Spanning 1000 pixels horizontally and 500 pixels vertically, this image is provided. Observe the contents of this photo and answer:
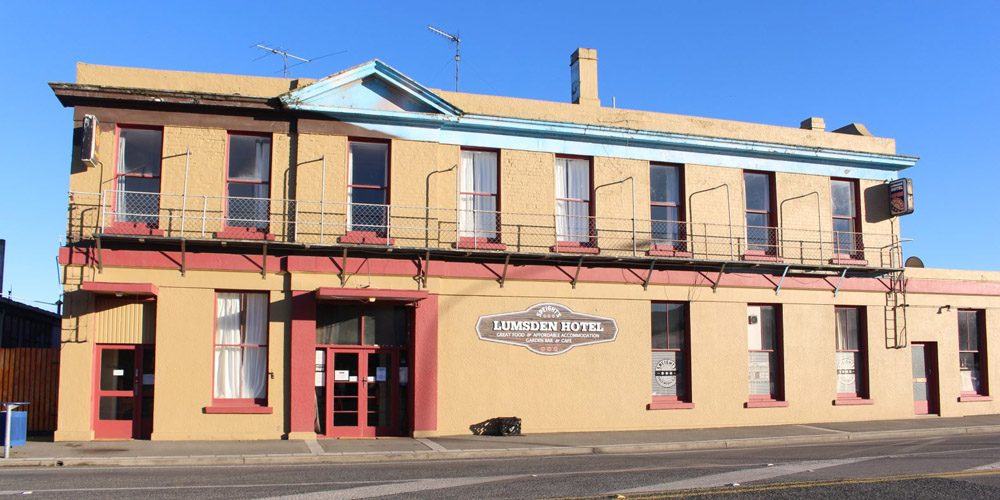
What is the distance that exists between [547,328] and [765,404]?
640 cm

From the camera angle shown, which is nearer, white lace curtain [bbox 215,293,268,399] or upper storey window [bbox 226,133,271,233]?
white lace curtain [bbox 215,293,268,399]

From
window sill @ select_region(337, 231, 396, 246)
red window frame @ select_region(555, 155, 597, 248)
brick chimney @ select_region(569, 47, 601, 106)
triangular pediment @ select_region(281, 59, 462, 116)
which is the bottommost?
window sill @ select_region(337, 231, 396, 246)

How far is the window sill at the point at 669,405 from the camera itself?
20766 millimetres

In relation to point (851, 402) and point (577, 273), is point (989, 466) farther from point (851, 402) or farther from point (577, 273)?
point (577, 273)

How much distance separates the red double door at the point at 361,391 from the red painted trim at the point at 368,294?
5.02 ft

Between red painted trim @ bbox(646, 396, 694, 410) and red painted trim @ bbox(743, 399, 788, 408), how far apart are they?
1719 mm

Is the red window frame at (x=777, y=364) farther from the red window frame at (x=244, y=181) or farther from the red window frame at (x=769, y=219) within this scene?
the red window frame at (x=244, y=181)

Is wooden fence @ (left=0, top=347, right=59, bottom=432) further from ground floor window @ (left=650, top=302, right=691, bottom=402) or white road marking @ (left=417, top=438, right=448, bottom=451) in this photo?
ground floor window @ (left=650, top=302, right=691, bottom=402)

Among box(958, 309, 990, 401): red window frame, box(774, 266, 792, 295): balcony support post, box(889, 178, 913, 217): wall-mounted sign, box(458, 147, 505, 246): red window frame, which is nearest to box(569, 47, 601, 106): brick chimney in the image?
box(458, 147, 505, 246): red window frame

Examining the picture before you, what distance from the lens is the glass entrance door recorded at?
17.8 meters

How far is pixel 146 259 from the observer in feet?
58.3

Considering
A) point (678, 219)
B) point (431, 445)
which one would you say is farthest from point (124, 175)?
point (678, 219)

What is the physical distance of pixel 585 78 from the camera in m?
22.2

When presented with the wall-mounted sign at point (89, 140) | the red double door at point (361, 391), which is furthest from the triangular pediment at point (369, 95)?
the red double door at point (361, 391)
